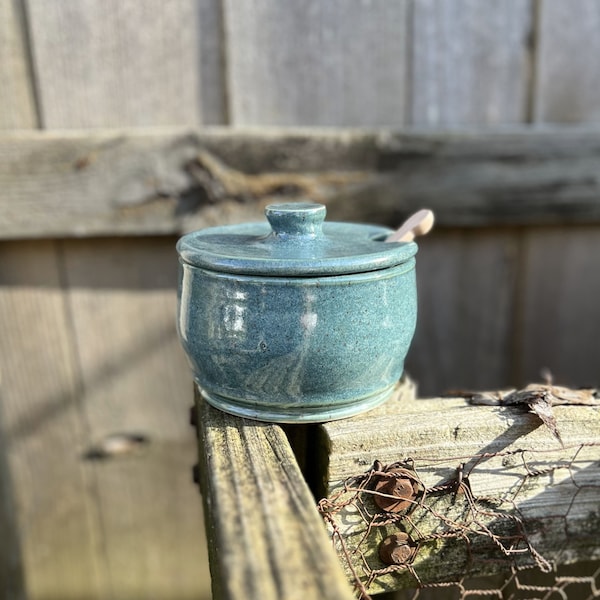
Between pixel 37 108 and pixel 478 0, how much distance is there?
3.31 ft

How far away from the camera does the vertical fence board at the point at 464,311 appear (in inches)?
56.7

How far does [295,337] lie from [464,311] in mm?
960

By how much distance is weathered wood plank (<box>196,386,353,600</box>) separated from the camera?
432 millimetres

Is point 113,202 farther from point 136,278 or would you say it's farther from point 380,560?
point 380,560

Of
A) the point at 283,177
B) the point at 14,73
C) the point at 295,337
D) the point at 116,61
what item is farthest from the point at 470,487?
the point at 14,73

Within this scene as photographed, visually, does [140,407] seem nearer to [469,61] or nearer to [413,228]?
[413,228]

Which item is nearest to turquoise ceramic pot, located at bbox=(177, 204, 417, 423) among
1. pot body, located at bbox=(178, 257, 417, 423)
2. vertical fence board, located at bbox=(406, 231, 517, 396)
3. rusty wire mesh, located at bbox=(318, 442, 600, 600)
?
pot body, located at bbox=(178, 257, 417, 423)

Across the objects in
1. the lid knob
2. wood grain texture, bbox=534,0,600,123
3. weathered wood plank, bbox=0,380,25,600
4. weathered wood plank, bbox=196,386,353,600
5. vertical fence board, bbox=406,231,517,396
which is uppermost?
wood grain texture, bbox=534,0,600,123

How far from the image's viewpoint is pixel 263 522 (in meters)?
0.50

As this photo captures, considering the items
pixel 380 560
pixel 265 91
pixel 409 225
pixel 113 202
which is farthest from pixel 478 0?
pixel 380 560

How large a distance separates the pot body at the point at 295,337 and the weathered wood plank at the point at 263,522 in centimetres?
5

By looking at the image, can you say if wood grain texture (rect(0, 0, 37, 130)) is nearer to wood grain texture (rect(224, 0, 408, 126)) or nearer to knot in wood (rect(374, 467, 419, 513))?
wood grain texture (rect(224, 0, 408, 126))

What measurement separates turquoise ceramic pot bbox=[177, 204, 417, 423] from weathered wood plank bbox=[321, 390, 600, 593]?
61mm

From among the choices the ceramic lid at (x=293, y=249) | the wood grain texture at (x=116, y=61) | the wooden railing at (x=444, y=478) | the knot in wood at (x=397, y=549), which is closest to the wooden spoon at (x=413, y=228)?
the ceramic lid at (x=293, y=249)
